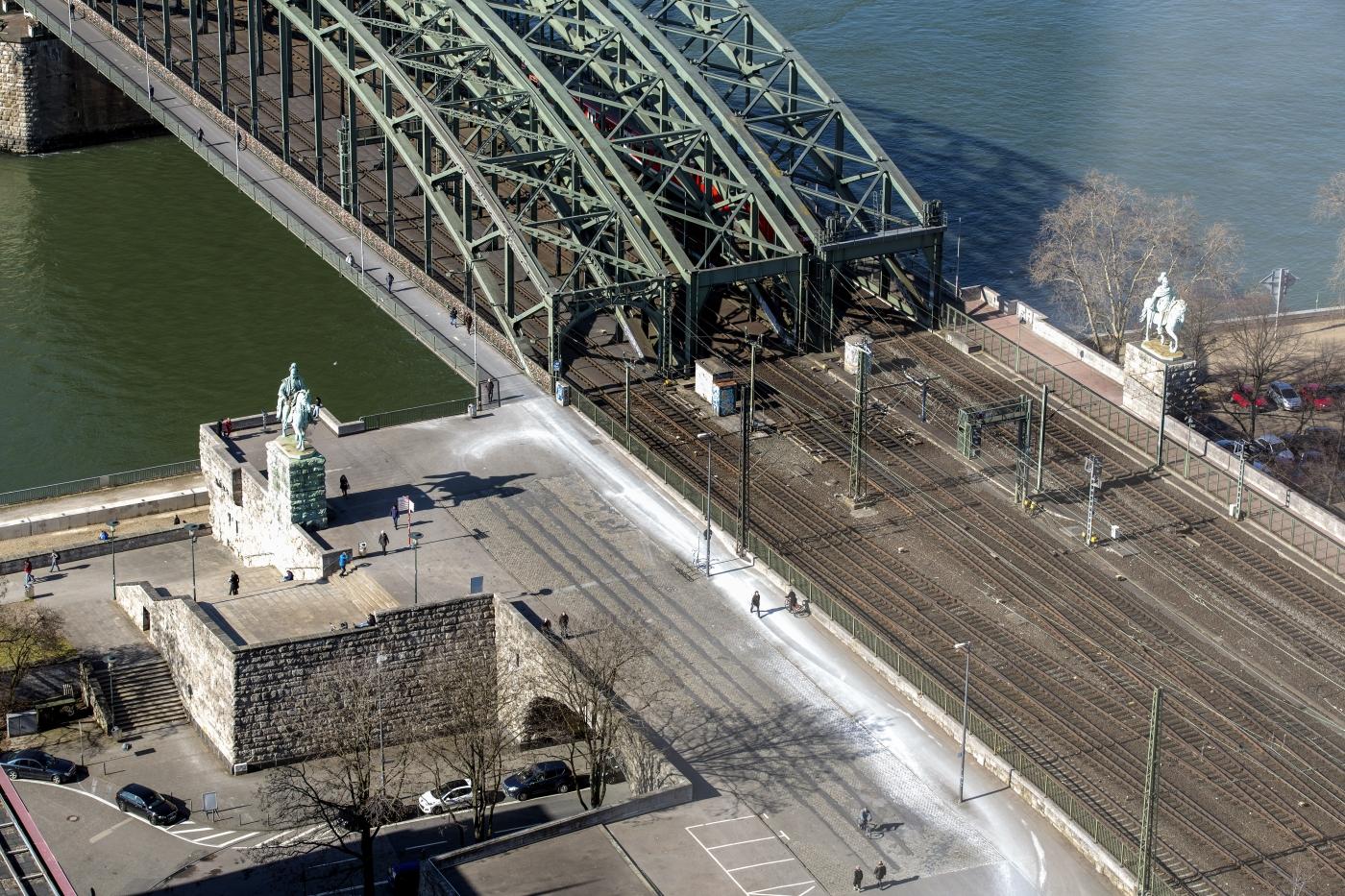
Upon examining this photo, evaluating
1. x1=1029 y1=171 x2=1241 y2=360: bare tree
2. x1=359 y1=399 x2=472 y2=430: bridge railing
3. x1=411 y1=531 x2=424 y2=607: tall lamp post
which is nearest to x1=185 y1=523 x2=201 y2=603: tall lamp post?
x1=359 y1=399 x2=472 y2=430: bridge railing

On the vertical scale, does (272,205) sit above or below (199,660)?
above

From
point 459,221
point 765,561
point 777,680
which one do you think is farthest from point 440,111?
point 777,680

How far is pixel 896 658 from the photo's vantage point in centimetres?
10275

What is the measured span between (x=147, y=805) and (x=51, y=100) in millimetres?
90275

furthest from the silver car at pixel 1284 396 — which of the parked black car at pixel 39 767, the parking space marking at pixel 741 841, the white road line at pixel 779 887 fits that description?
the parked black car at pixel 39 767

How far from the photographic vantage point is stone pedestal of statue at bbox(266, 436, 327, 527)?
112 metres

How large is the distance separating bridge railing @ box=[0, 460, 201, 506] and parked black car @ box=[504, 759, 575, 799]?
38546 millimetres

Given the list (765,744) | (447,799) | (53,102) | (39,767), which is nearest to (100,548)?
(39,767)

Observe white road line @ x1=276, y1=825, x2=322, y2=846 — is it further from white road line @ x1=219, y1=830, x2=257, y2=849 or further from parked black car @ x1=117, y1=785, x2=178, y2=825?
parked black car @ x1=117, y1=785, x2=178, y2=825

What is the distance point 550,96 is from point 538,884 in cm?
6730

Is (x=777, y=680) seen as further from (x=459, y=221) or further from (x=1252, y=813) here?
(x=459, y=221)

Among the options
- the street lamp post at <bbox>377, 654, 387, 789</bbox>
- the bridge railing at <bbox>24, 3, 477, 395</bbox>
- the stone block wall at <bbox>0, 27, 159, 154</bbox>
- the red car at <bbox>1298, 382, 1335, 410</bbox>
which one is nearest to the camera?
the street lamp post at <bbox>377, 654, 387, 789</bbox>

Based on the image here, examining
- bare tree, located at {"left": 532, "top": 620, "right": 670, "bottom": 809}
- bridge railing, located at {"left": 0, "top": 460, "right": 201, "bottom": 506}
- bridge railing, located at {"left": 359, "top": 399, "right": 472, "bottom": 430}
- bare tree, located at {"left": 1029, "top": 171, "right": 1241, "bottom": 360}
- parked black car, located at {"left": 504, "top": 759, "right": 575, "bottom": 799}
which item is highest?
bare tree, located at {"left": 1029, "top": 171, "right": 1241, "bottom": 360}

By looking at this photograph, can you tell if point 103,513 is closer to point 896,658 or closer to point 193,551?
point 193,551
